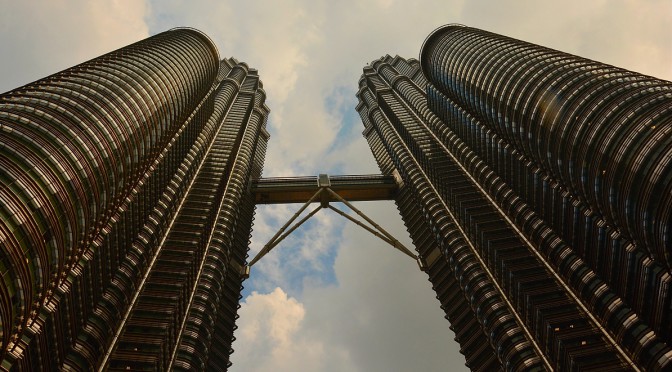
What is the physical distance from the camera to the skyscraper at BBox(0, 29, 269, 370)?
43.7 metres

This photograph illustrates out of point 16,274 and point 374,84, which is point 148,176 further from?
point 374,84

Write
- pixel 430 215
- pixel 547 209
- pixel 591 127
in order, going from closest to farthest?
pixel 591 127 < pixel 547 209 < pixel 430 215

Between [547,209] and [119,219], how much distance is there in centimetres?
5724

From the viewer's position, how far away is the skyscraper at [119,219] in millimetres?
43656

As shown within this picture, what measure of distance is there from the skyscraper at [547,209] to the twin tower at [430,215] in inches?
11.2

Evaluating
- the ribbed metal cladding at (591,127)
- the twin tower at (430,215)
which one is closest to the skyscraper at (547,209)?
the ribbed metal cladding at (591,127)

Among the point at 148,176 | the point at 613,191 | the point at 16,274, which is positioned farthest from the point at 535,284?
the point at 16,274

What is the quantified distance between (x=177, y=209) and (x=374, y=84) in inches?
4333

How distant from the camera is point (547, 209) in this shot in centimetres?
8019

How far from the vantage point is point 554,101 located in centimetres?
6712

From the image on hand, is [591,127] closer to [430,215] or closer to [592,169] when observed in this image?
[592,169]

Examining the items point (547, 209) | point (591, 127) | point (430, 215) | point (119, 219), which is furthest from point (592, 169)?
point (119, 219)

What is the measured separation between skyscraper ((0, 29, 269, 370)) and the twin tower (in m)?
0.24

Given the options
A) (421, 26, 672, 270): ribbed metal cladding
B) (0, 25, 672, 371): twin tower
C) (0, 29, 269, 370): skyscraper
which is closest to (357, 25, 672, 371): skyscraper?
(421, 26, 672, 270): ribbed metal cladding
